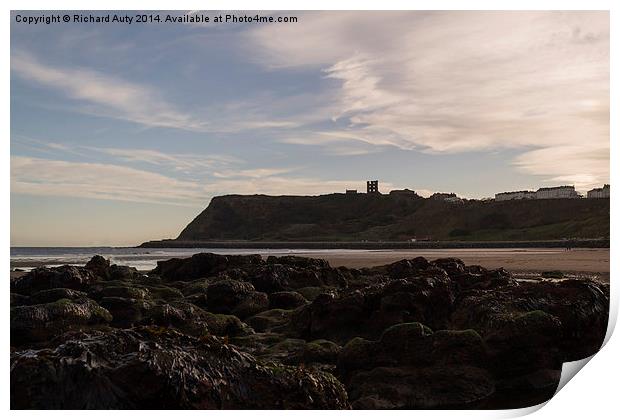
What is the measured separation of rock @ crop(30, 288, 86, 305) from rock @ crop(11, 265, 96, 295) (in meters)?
1.23

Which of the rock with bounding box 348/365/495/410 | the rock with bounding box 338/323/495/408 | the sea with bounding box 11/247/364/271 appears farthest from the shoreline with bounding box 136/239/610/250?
the rock with bounding box 348/365/495/410

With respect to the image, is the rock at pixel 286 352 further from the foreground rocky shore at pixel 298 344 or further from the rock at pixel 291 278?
the rock at pixel 291 278

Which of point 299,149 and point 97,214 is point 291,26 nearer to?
point 299,149

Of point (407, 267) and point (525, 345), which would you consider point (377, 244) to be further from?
point (525, 345)

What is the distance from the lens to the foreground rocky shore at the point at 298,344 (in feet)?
16.3

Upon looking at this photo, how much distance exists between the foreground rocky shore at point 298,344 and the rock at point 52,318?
0.06ft

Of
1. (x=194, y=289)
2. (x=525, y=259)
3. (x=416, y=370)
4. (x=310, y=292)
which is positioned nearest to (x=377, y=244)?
(x=525, y=259)

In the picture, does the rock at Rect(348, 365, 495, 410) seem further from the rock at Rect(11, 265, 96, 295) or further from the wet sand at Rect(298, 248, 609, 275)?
the wet sand at Rect(298, 248, 609, 275)

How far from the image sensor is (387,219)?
1001 inches

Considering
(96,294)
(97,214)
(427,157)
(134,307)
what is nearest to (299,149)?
(427,157)

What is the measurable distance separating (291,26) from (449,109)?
2424 millimetres

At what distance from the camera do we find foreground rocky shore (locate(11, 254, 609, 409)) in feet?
16.3

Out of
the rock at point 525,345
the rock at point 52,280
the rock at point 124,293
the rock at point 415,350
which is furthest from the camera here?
the rock at point 52,280

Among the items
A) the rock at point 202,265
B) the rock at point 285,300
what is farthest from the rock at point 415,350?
the rock at point 202,265
